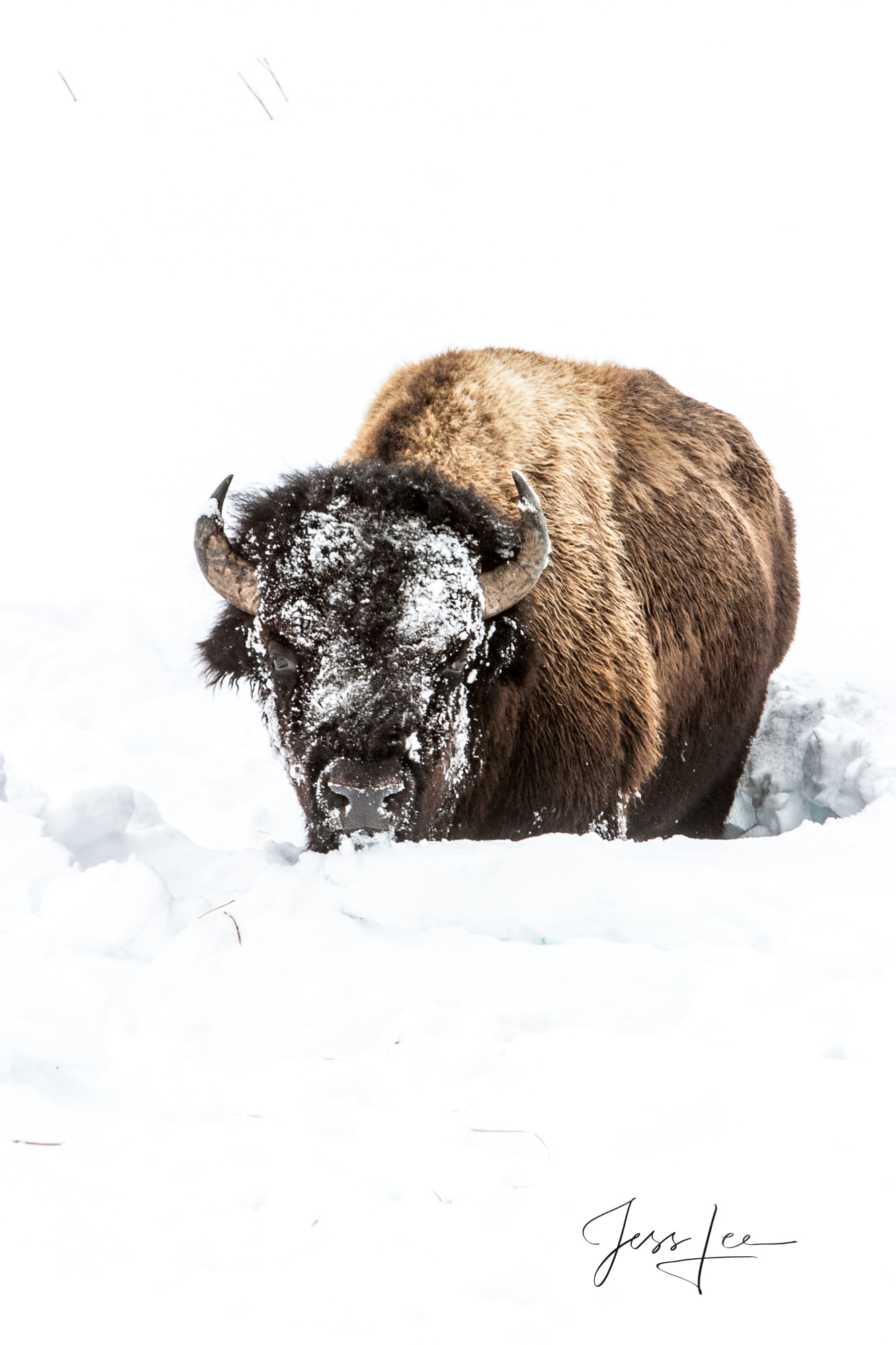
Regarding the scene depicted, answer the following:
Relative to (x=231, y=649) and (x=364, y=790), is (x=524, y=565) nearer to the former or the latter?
(x=364, y=790)

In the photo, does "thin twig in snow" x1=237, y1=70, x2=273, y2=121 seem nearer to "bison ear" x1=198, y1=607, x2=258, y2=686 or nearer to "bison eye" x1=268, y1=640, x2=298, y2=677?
"bison ear" x1=198, y1=607, x2=258, y2=686

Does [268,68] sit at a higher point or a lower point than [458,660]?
higher

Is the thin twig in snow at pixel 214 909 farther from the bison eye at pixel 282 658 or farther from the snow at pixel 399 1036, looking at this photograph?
the bison eye at pixel 282 658

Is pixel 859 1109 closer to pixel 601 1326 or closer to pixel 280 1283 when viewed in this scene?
pixel 601 1326

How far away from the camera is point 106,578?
332 inches

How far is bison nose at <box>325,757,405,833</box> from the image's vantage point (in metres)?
3.00

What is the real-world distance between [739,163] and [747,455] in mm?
9395

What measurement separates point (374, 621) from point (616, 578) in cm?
169

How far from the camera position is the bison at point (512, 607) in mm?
3207

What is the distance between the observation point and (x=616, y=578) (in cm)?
449

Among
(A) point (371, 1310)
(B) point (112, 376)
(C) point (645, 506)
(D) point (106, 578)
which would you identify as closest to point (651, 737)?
(C) point (645, 506)

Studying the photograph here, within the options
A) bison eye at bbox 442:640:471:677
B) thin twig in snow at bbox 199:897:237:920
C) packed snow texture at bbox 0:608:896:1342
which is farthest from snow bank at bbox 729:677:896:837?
thin twig in snow at bbox 199:897:237:920

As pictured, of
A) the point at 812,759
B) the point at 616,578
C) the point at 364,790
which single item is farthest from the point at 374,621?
the point at 812,759
